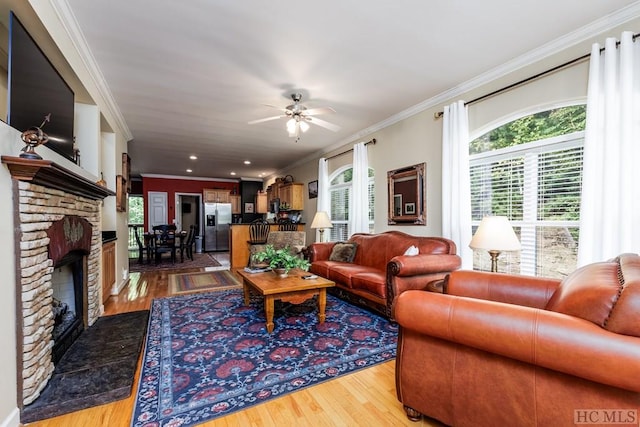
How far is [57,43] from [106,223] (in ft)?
8.82

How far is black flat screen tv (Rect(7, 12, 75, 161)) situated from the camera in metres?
1.66

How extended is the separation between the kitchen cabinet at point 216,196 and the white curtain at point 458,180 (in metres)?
8.64

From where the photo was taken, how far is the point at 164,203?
9812 millimetres

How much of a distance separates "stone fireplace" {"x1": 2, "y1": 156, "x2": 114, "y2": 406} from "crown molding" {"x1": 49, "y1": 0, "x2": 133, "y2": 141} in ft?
3.96

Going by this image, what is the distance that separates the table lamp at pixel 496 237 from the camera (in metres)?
2.40

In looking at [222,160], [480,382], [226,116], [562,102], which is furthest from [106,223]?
[562,102]

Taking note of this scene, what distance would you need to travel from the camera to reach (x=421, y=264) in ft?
9.94

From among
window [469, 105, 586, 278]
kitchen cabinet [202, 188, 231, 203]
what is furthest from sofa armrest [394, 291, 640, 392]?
kitchen cabinet [202, 188, 231, 203]

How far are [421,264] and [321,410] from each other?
1841 millimetres

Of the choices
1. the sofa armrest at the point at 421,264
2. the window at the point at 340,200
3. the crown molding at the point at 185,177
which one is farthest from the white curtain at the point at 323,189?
the crown molding at the point at 185,177

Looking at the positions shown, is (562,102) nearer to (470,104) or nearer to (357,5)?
(470,104)

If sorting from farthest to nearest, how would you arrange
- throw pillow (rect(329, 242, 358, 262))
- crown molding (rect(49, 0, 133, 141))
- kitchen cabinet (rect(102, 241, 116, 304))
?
throw pillow (rect(329, 242, 358, 262)) < kitchen cabinet (rect(102, 241, 116, 304)) < crown molding (rect(49, 0, 133, 141))

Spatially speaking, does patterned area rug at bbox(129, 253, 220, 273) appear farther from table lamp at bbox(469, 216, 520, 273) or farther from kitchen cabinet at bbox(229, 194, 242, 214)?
table lamp at bbox(469, 216, 520, 273)

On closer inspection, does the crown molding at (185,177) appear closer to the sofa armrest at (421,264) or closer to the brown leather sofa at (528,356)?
the sofa armrest at (421,264)
